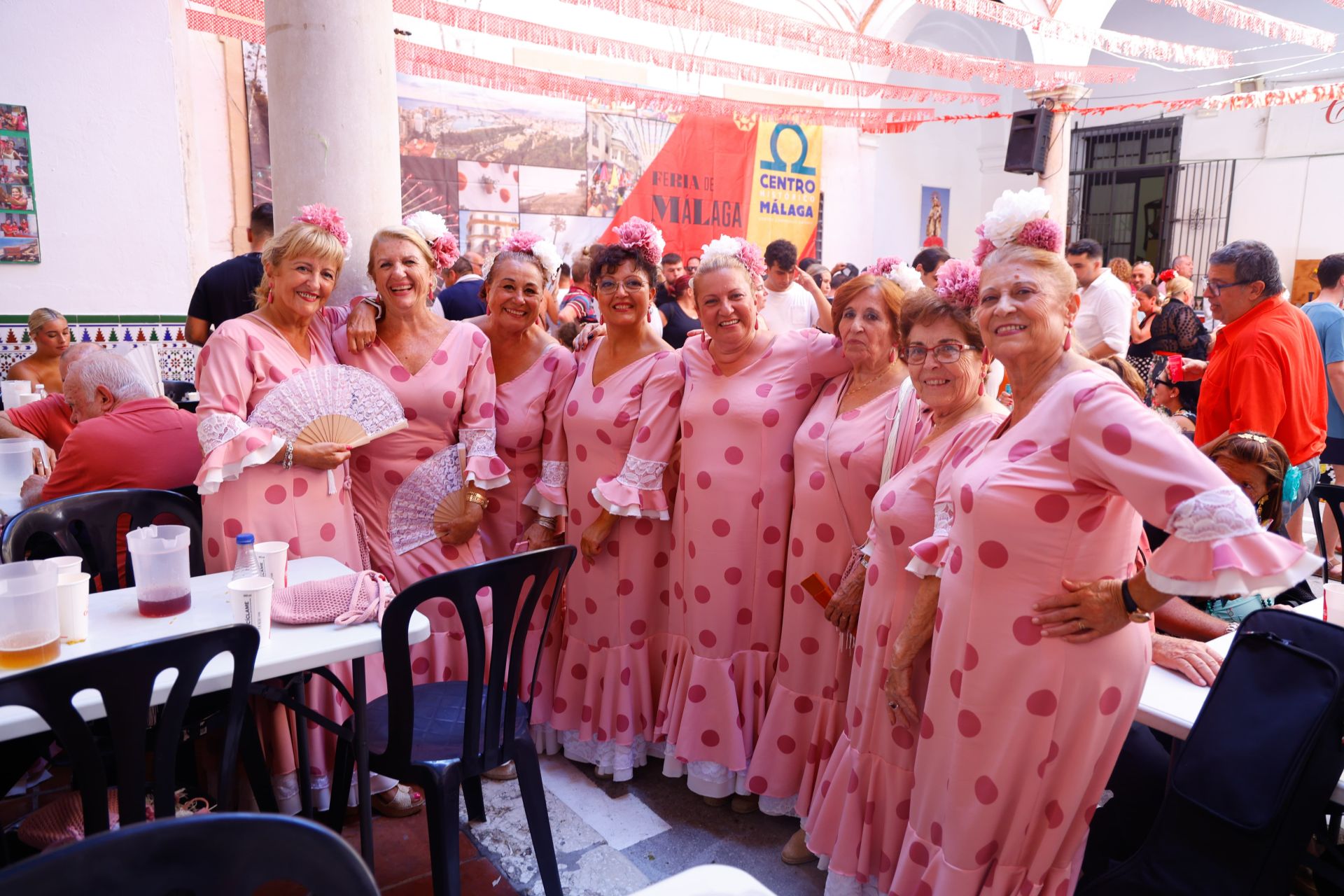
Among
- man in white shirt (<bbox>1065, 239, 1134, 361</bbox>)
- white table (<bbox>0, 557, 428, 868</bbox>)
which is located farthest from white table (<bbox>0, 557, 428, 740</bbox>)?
man in white shirt (<bbox>1065, 239, 1134, 361</bbox>)

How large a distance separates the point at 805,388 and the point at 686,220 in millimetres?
8626

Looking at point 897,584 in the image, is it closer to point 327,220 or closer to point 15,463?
point 327,220

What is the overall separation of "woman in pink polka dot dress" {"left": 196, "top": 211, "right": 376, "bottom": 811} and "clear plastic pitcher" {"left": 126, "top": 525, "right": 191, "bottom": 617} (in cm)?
44

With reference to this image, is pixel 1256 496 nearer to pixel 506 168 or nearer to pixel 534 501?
pixel 534 501

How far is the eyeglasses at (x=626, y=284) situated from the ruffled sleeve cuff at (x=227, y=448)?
1.21 meters

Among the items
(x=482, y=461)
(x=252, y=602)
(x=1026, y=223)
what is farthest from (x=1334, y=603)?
(x=252, y=602)

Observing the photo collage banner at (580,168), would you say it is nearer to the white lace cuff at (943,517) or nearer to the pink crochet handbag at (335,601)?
the pink crochet handbag at (335,601)

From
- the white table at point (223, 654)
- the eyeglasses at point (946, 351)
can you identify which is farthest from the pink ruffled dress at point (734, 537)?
the white table at point (223, 654)

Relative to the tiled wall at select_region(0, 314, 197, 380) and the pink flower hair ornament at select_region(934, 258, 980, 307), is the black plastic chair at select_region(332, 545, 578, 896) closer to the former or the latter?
the pink flower hair ornament at select_region(934, 258, 980, 307)

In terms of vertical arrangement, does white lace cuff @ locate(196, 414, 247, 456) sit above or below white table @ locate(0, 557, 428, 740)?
above

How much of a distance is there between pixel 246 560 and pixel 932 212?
47.0 ft

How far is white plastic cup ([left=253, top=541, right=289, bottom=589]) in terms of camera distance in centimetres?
225

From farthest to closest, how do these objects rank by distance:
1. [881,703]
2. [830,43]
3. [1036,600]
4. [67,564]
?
[830,43]
[881,703]
[67,564]
[1036,600]

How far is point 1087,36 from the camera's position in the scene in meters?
8.47
